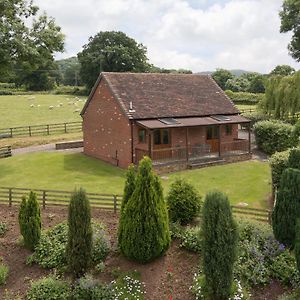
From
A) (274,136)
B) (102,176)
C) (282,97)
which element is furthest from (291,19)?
(102,176)

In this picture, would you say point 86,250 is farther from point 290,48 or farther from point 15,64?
point 290,48

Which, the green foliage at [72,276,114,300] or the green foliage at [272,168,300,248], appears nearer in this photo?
the green foliage at [72,276,114,300]

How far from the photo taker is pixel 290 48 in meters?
64.1

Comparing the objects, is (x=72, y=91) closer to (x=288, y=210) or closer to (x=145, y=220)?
(x=145, y=220)

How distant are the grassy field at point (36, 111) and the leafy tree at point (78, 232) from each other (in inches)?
1448

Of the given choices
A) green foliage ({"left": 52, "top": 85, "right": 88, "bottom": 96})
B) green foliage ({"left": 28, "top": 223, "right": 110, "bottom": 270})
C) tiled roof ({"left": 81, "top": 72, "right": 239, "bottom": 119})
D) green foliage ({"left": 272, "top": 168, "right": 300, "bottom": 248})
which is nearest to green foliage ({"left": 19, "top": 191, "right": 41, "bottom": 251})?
green foliage ({"left": 28, "top": 223, "right": 110, "bottom": 270})

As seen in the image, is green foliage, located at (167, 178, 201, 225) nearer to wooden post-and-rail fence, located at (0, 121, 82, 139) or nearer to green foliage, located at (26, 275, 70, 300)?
green foliage, located at (26, 275, 70, 300)

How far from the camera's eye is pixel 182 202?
50.5ft

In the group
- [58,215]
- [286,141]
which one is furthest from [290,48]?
[58,215]

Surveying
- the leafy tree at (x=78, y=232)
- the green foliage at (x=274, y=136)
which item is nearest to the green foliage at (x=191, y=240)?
the leafy tree at (x=78, y=232)

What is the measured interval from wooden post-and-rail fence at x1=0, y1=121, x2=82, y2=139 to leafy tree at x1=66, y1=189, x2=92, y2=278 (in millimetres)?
29085

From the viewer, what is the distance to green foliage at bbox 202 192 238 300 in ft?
37.0

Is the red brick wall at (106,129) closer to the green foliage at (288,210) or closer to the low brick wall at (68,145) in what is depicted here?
the low brick wall at (68,145)

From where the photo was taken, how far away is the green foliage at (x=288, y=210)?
13586 mm
